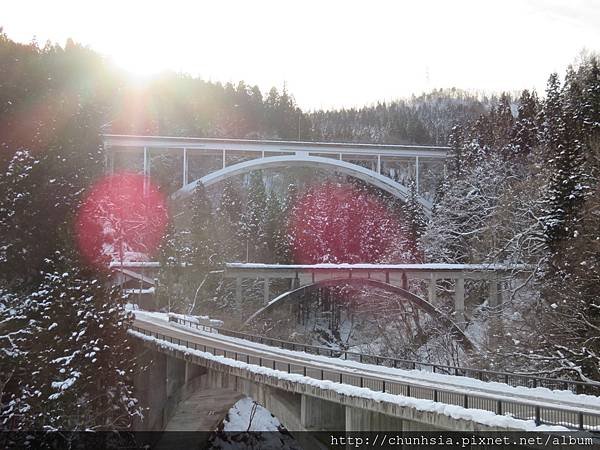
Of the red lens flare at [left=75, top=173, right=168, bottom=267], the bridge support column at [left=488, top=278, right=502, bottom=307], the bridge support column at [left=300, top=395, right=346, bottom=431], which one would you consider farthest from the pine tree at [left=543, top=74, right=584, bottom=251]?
the red lens flare at [left=75, top=173, right=168, bottom=267]

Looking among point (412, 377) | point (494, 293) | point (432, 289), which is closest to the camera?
point (412, 377)

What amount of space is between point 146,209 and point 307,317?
865 inches

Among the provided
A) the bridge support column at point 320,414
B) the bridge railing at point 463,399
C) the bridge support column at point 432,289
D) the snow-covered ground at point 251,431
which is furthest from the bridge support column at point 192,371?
the bridge support column at point 432,289

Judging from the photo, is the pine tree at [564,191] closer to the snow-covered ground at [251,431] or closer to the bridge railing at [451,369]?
the bridge railing at [451,369]

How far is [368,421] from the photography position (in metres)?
15.4

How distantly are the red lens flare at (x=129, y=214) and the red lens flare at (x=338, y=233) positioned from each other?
15671 millimetres

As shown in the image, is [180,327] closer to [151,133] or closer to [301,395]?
[301,395]

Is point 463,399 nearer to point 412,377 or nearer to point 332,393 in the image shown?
point 332,393

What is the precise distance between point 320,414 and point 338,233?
51490mm

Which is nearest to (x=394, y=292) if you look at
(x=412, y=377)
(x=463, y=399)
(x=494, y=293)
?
(x=494, y=293)

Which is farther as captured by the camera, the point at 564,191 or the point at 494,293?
the point at 494,293

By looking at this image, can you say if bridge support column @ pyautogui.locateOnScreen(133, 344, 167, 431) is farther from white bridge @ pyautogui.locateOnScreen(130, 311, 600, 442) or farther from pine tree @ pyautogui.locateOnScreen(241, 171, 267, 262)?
pine tree @ pyautogui.locateOnScreen(241, 171, 267, 262)

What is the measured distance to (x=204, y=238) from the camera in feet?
174

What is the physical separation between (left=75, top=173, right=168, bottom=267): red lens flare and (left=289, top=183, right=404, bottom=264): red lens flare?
51.4 ft
